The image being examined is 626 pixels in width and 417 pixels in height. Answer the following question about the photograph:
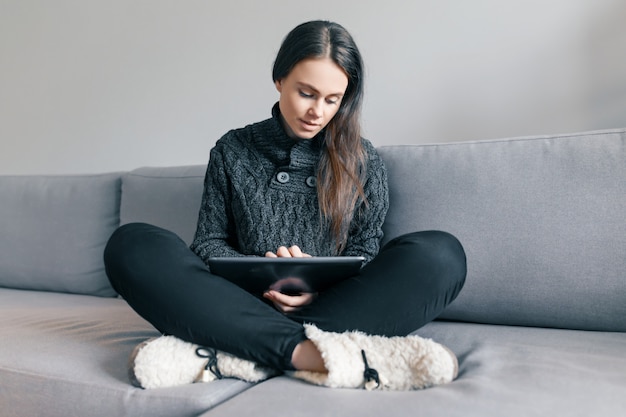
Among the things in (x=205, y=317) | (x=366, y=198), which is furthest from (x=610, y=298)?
(x=205, y=317)

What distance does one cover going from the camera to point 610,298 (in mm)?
1216

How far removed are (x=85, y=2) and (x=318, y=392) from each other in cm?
208

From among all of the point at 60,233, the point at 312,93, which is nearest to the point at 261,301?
the point at 312,93

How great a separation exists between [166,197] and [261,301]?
84 cm

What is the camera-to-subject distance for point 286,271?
3.31 feet

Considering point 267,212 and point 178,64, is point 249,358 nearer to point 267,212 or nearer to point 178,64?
point 267,212

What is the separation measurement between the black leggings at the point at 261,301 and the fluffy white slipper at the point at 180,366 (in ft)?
0.05

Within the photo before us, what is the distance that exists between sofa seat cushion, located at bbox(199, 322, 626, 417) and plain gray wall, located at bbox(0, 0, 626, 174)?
2.63 ft

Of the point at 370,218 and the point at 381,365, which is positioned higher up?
the point at 370,218

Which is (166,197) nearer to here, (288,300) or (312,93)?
(312,93)

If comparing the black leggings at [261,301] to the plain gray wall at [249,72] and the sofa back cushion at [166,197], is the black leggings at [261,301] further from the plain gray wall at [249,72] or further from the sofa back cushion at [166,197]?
the plain gray wall at [249,72]

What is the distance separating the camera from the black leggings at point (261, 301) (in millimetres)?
976

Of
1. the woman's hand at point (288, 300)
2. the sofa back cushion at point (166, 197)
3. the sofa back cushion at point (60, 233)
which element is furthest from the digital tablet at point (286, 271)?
the sofa back cushion at point (60, 233)

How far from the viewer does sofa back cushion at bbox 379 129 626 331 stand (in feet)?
4.05
